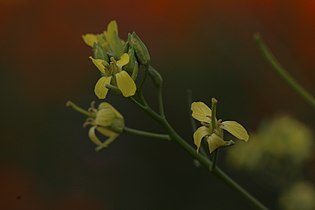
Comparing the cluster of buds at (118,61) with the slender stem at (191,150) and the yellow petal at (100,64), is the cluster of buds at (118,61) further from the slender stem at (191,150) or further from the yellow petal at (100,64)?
the slender stem at (191,150)

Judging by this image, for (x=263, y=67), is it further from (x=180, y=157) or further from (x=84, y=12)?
(x=84, y=12)

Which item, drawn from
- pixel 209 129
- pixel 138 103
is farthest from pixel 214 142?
pixel 138 103

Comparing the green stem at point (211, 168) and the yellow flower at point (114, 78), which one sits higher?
the yellow flower at point (114, 78)

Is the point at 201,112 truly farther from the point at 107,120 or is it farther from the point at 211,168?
the point at 107,120

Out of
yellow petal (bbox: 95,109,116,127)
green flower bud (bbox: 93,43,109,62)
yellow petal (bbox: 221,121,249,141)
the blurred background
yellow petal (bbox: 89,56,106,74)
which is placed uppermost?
the blurred background

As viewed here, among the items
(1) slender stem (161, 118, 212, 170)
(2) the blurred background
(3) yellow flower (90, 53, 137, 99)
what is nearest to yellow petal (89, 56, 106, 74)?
(3) yellow flower (90, 53, 137, 99)

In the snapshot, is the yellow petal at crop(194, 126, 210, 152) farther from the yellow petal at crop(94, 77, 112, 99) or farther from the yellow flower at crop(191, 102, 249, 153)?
the yellow petal at crop(94, 77, 112, 99)

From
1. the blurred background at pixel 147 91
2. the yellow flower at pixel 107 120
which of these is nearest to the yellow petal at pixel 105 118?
the yellow flower at pixel 107 120
